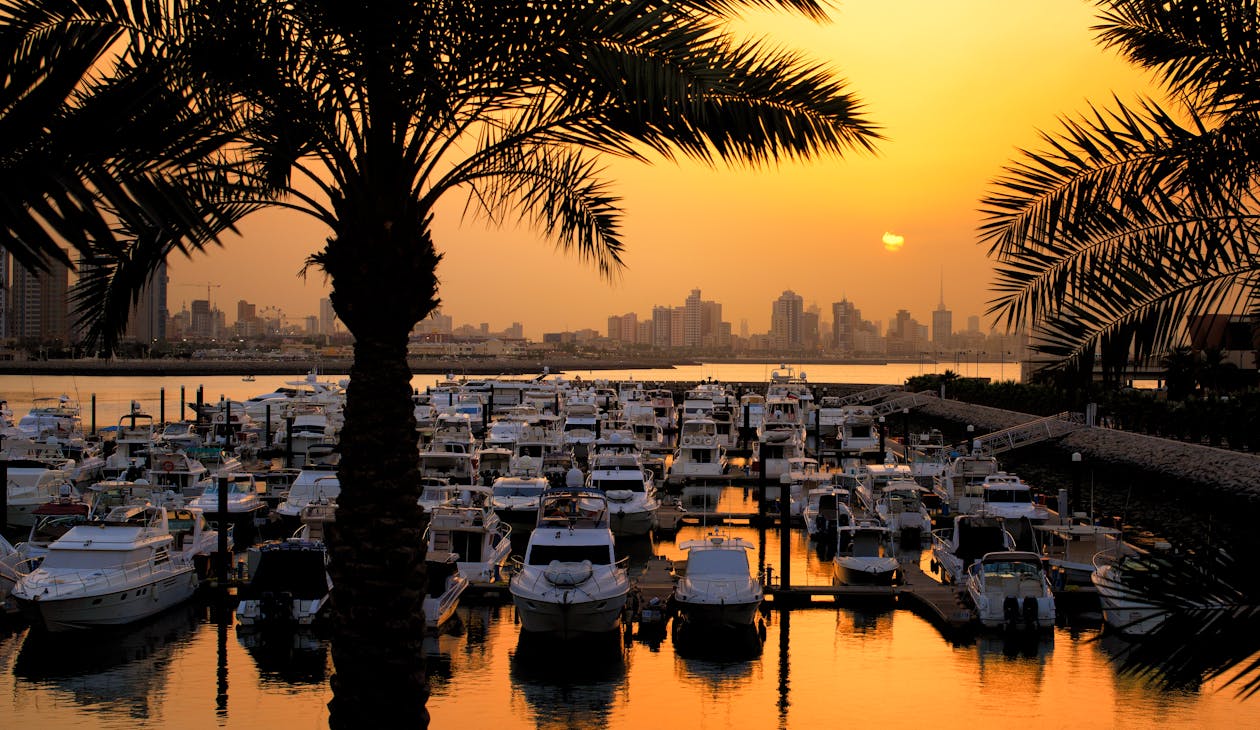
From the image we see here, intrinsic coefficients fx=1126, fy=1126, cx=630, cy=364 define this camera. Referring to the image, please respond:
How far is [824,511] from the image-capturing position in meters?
33.5

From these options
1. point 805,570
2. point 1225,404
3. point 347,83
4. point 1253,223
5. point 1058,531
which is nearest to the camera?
point 1253,223

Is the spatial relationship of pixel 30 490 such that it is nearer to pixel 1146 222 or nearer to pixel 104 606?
pixel 104 606

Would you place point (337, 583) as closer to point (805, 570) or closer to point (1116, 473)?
point (805, 570)

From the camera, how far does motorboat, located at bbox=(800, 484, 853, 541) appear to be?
3188 cm

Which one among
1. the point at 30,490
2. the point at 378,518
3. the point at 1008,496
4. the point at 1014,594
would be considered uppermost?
the point at 378,518

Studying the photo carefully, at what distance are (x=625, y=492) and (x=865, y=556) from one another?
8034mm

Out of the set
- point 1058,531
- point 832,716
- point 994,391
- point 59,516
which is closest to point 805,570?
point 1058,531

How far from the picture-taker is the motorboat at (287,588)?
2188cm

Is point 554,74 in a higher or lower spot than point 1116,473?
higher

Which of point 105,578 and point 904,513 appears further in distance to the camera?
point 904,513

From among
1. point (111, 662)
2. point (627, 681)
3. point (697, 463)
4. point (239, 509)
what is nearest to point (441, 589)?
point (627, 681)

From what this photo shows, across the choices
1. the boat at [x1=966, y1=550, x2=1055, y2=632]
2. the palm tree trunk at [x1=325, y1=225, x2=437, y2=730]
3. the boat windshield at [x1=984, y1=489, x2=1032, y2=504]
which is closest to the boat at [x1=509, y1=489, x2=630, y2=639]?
the boat at [x1=966, y1=550, x2=1055, y2=632]

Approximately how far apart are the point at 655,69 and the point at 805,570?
23238 millimetres

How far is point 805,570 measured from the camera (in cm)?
2920
